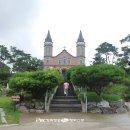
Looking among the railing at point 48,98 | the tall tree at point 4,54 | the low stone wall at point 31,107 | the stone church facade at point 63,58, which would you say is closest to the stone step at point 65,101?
the railing at point 48,98

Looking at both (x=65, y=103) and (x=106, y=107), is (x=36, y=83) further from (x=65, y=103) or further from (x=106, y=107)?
(x=106, y=107)

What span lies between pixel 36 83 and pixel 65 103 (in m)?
2.74

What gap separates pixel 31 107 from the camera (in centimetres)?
2242

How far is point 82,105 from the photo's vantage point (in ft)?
75.6

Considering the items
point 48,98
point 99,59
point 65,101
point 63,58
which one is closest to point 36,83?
point 48,98

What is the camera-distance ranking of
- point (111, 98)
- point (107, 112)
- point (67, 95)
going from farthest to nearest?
point (67, 95), point (111, 98), point (107, 112)

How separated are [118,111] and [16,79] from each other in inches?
286

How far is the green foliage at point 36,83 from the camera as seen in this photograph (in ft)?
74.3

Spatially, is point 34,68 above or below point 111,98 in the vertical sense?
above

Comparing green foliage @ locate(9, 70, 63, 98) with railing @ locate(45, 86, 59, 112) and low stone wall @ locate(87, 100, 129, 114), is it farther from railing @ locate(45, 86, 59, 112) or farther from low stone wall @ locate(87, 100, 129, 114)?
low stone wall @ locate(87, 100, 129, 114)

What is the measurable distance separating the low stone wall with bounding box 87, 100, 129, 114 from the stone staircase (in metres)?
0.81

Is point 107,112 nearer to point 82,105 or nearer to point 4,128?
point 82,105

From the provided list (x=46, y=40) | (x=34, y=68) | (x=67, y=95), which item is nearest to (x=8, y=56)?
(x=34, y=68)

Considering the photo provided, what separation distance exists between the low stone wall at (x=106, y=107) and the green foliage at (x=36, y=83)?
9.64 ft
